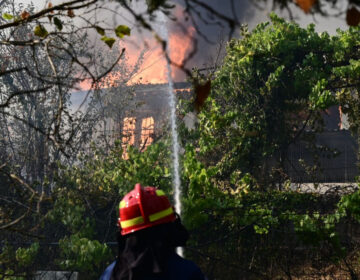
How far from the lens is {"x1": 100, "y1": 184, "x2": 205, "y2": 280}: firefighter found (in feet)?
7.92

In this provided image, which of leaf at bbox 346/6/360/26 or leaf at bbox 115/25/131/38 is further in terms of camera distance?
leaf at bbox 115/25/131/38

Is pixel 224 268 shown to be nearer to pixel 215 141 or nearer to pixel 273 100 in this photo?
pixel 215 141

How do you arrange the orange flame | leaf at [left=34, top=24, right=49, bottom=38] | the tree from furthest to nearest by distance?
the orange flame
the tree
leaf at [left=34, top=24, right=49, bottom=38]

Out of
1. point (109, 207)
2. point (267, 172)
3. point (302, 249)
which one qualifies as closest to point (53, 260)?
point (109, 207)

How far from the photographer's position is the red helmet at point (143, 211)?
8.38ft

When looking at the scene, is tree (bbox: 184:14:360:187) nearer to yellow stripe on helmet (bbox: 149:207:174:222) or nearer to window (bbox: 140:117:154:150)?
→ window (bbox: 140:117:154:150)

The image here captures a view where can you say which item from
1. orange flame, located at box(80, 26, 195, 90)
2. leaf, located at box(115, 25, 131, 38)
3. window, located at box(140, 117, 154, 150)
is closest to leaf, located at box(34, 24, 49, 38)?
leaf, located at box(115, 25, 131, 38)

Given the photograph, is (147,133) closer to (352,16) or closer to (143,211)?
(143,211)

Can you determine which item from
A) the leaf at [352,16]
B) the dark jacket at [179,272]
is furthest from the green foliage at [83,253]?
the leaf at [352,16]

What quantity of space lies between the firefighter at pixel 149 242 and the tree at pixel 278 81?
8.04m

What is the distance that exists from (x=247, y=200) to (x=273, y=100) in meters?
3.79

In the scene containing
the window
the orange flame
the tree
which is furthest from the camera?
the orange flame

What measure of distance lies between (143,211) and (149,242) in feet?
0.50

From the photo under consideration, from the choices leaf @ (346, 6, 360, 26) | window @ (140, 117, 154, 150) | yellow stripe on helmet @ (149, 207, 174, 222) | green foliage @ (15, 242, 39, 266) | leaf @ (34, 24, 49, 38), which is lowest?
green foliage @ (15, 242, 39, 266)
